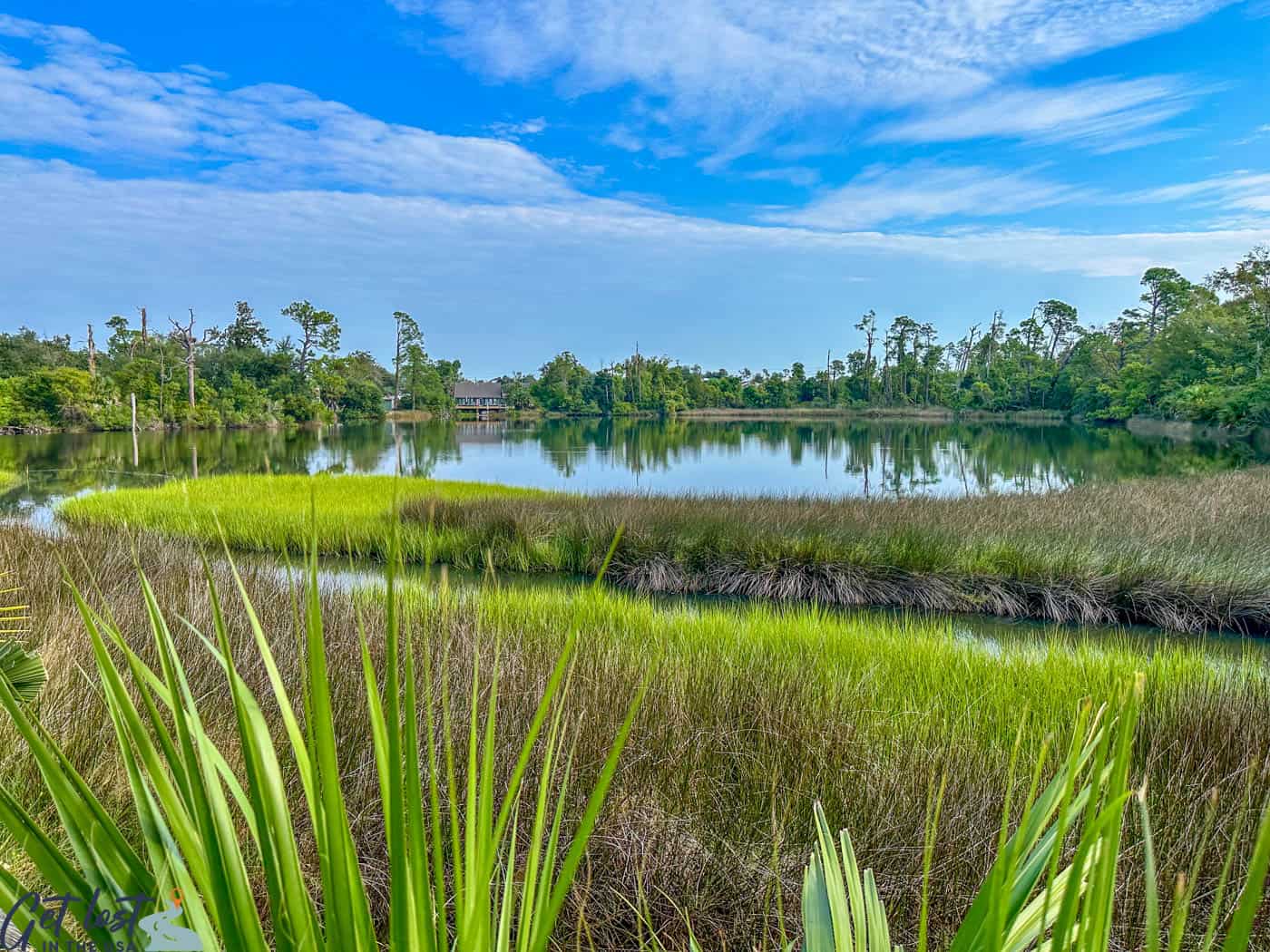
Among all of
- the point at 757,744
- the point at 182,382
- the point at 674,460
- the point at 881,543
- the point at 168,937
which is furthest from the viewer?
the point at 182,382

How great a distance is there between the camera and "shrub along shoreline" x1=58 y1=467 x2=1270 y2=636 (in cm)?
731

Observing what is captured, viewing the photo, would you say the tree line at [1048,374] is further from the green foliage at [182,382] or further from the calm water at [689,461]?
the green foliage at [182,382]

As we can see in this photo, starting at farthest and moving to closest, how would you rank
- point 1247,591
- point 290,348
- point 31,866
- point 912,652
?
point 290,348 → point 1247,591 → point 912,652 → point 31,866

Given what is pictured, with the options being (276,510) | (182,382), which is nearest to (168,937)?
(276,510)

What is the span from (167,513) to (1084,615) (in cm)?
1306

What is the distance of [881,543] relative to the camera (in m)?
8.55

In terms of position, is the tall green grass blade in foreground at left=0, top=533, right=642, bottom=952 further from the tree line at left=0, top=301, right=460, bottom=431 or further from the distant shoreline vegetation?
the tree line at left=0, top=301, right=460, bottom=431

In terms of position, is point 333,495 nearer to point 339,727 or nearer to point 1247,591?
point 339,727

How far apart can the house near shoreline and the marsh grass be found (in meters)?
76.5

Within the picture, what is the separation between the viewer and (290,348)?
5484 centimetres

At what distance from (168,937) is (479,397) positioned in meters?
83.5

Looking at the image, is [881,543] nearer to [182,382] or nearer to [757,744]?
[757,744]

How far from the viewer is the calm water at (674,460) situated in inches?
715

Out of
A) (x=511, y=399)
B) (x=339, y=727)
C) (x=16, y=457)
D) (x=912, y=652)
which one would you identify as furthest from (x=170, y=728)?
(x=511, y=399)
